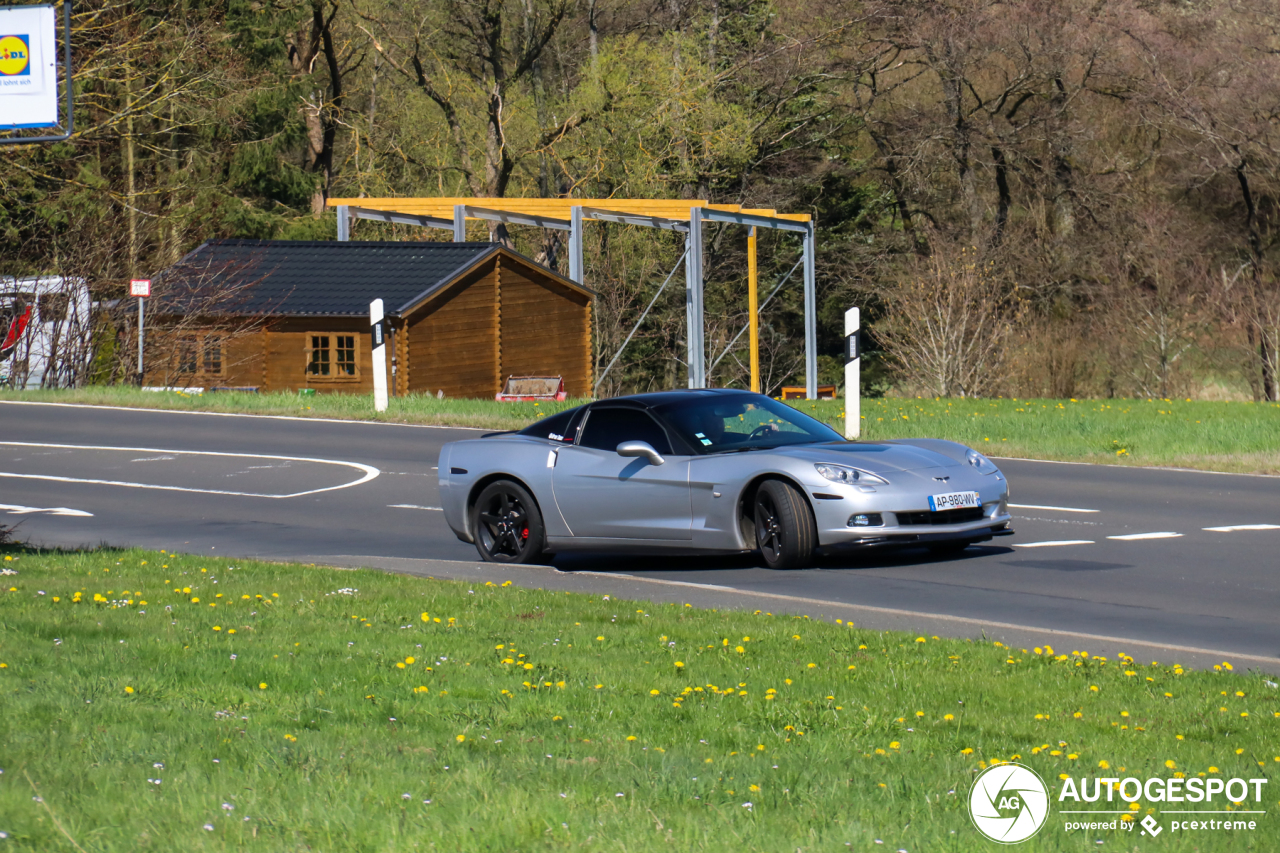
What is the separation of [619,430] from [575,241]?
26.0 metres

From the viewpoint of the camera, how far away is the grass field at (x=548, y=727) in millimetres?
4746

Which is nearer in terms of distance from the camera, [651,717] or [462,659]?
[651,717]

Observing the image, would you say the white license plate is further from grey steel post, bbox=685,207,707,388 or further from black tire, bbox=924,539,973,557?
grey steel post, bbox=685,207,707,388

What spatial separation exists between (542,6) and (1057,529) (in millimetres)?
49722

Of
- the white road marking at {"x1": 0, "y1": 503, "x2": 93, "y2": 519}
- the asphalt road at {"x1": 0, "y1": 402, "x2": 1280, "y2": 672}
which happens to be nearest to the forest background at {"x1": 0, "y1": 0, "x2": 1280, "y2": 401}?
the asphalt road at {"x1": 0, "y1": 402, "x2": 1280, "y2": 672}

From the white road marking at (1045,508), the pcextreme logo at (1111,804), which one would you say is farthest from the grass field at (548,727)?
the white road marking at (1045,508)

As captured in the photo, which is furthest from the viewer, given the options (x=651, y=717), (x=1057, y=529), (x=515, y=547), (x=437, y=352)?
(x=437, y=352)

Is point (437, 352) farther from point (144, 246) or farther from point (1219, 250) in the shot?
point (1219, 250)

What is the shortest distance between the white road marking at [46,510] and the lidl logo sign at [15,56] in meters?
7.09

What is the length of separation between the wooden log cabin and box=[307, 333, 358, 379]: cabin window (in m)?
0.03

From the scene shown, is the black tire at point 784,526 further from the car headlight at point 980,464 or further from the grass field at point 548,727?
the grass field at point 548,727

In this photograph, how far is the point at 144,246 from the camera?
48.8 m

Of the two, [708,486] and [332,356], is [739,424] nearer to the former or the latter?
[708,486]

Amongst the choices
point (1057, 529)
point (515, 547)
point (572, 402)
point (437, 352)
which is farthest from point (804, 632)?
point (437, 352)
